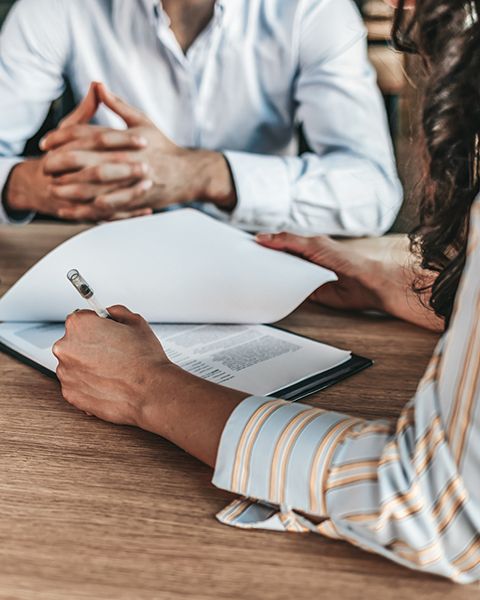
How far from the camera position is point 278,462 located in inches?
20.4

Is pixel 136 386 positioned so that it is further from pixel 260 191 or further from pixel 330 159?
pixel 330 159

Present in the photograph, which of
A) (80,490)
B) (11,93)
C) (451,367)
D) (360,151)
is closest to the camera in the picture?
(451,367)

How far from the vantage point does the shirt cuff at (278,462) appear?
1.66 feet

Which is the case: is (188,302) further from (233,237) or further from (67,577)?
(67,577)

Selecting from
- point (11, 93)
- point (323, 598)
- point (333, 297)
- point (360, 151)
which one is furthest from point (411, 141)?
point (11, 93)

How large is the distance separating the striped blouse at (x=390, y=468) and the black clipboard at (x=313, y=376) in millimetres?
138

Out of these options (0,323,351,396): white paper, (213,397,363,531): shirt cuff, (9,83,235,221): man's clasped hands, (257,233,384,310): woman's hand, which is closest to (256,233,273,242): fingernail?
(257,233,384,310): woman's hand

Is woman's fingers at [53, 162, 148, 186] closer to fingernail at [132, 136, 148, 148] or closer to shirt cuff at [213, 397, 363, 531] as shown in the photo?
fingernail at [132, 136, 148, 148]

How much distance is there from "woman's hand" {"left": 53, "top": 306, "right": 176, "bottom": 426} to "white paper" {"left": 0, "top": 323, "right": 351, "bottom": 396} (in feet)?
0.22

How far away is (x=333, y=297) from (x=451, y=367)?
1.69 ft

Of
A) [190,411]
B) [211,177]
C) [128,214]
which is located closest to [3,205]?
[128,214]

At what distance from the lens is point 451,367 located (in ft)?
1.47

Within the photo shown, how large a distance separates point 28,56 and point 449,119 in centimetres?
126

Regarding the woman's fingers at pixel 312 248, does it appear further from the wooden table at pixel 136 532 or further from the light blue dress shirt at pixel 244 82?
the light blue dress shirt at pixel 244 82
